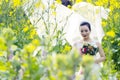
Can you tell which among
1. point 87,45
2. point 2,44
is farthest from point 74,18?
point 2,44

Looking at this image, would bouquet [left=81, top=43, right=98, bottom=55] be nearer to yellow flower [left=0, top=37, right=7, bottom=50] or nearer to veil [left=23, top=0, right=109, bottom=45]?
veil [left=23, top=0, right=109, bottom=45]

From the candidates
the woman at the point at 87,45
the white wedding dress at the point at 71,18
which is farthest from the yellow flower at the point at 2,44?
the white wedding dress at the point at 71,18

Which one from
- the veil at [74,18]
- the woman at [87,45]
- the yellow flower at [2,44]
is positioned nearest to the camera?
the yellow flower at [2,44]

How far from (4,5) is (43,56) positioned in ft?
14.8

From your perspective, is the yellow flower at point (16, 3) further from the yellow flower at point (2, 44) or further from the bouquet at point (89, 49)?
the yellow flower at point (2, 44)

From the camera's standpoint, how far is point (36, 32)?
6590mm

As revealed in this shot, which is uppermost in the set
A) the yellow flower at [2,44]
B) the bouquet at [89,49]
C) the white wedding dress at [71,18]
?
the white wedding dress at [71,18]

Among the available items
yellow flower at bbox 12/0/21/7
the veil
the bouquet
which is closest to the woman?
the bouquet

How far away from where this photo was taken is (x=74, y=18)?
729 cm

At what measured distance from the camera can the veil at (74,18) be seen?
22.1 feet

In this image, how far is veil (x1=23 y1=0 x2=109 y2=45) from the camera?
6.73 meters

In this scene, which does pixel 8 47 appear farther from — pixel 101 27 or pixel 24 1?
pixel 101 27

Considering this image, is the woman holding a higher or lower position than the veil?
lower

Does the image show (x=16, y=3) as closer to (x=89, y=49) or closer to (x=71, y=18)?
(x=71, y=18)
